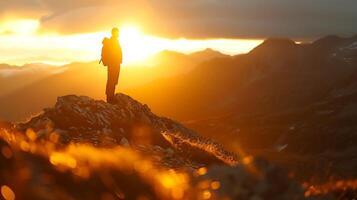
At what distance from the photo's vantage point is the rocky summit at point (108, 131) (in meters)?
24.1

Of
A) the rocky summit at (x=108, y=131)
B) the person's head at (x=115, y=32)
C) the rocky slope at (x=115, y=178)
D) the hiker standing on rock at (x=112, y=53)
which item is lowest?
the rocky summit at (x=108, y=131)

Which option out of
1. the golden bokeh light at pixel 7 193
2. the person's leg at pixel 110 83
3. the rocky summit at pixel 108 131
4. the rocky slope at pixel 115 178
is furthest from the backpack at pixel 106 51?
the golden bokeh light at pixel 7 193

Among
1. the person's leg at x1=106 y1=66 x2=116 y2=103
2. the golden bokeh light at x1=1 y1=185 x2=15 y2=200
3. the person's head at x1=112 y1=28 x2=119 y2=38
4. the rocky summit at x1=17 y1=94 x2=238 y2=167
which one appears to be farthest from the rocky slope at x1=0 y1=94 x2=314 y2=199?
the person's leg at x1=106 y1=66 x2=116 y2=103

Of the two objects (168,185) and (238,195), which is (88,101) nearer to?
(168,185)

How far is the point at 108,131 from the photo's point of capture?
26.8m

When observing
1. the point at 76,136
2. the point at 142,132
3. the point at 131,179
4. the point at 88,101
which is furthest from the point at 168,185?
the point at 88,101

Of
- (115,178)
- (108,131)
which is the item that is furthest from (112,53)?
(115,178)

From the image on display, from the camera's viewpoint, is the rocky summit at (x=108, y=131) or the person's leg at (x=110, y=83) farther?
the person's leg at (x=110, y=83)

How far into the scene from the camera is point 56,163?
11.0 m

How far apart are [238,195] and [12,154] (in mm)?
4096

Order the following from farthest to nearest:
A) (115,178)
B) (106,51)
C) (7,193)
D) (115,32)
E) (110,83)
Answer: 1. (110,83)
2. (106,51)
3. (115,32)
4. (115,178)
5. (7,193)

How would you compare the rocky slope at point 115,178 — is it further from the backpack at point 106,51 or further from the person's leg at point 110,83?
the person's leg at point 110,83

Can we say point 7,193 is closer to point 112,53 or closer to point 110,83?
point 112,53

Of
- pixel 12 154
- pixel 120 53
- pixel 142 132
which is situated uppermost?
pixel 12 154
